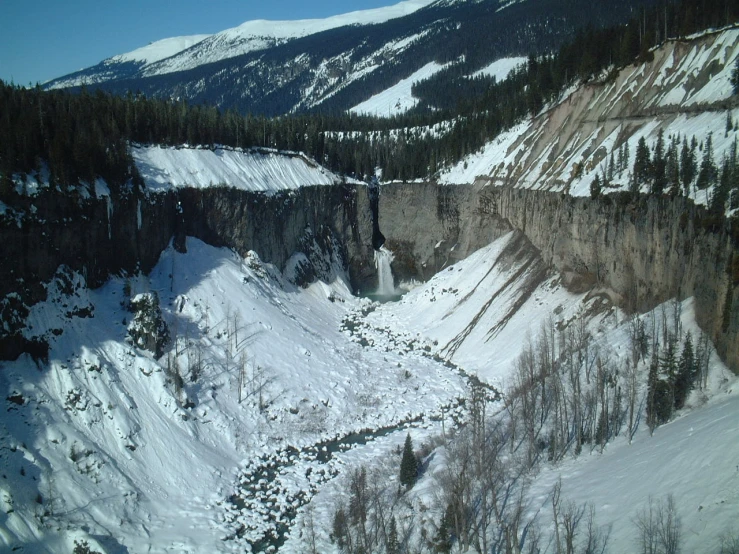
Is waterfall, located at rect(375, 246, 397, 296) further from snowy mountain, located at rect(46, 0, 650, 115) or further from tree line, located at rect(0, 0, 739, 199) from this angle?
snowy mountain, located at rect(46, 0, 650, 115)

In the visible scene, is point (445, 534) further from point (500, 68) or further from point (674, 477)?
point (500, 68)

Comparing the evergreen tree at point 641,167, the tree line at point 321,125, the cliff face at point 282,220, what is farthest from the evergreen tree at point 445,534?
the cliff face at point 282,220

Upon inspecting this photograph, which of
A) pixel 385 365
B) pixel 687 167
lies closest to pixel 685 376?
pixel 687 167

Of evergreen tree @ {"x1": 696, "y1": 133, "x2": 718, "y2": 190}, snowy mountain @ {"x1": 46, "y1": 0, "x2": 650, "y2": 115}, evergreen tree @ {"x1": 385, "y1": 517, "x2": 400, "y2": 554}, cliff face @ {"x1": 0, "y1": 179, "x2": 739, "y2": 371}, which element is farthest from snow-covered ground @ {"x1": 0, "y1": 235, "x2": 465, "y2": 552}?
snowy mountain @ {"x1": 46, "y1": 0, "x2": 650, "y2": 115}

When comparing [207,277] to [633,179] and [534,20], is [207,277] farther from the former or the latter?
[534,20]

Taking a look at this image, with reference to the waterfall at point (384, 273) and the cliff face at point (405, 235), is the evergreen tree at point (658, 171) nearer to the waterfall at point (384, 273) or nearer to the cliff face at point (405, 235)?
the cliff face at point (405, 235)

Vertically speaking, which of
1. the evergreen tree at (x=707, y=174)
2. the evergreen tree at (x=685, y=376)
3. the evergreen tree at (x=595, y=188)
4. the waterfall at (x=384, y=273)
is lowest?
the waterfall at (x=384, y=273)

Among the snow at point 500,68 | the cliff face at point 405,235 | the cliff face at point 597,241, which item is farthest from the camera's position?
the snow at point 500,68

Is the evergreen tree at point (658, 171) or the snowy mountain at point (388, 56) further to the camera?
the snowy mountain at point (388, 56)
